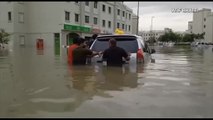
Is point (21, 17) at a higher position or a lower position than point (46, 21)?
higher

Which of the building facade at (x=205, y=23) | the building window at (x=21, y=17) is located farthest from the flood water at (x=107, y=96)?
the building facade at (x=205, y=23)

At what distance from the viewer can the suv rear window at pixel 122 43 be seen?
9.59m

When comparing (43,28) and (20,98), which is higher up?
(43,28)

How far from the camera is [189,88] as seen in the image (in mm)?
6930

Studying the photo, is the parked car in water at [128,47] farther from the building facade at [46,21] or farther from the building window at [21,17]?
the building window at [21,17]

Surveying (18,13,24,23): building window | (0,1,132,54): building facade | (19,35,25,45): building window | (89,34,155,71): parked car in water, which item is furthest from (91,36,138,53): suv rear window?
(18,13,24,23): building window

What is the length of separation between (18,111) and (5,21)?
1808 inches

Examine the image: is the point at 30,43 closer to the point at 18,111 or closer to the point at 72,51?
the point at 72,51

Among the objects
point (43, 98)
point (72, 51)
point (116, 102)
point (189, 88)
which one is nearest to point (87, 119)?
point (116, 102)

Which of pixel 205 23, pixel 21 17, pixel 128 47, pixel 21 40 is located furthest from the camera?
pixel 205 23

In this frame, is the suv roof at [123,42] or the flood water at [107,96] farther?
the suv roof at [123,42]

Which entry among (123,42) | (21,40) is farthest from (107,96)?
(21,40)

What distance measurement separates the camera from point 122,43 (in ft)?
32.1

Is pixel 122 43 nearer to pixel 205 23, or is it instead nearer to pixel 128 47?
pixel 128 47
